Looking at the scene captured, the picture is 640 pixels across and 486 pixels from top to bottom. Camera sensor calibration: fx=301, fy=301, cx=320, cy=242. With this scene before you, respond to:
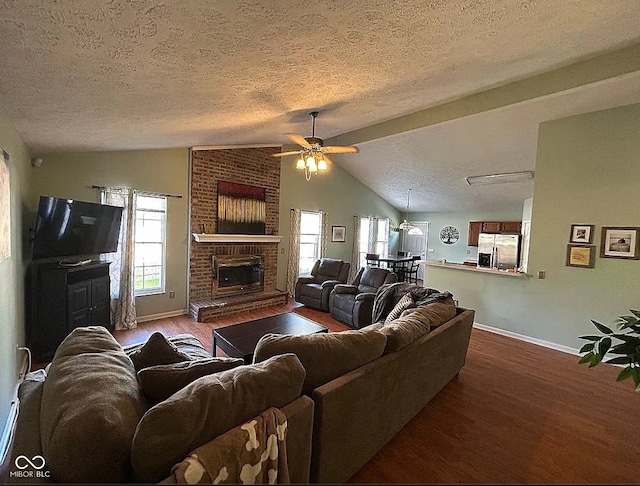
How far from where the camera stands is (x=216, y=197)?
5.38 metres

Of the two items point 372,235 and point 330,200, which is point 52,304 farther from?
point 372,235

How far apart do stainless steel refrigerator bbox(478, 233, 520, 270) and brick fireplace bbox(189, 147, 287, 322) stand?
5406mm

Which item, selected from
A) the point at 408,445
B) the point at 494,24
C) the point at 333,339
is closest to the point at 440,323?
the point at 408,445

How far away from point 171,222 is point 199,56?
3.73 m

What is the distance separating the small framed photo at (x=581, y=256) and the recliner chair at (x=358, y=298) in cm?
238

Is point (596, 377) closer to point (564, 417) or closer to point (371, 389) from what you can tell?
point (564, 417)

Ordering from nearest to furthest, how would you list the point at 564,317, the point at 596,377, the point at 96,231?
the point at 596,377, the point at 96,231, the point at 564,317

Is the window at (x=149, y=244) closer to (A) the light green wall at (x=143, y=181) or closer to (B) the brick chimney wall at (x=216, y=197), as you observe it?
(A) the light green wall at (x=143, y=181)

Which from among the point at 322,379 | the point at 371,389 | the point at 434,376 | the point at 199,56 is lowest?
the point at 434,376

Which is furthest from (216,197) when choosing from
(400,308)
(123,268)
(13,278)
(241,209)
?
(400,308)

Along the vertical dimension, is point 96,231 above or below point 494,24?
below

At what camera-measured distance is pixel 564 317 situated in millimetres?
3939

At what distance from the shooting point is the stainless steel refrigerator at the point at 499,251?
24.2 ft

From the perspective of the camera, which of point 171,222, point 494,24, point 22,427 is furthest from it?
point 171,222
